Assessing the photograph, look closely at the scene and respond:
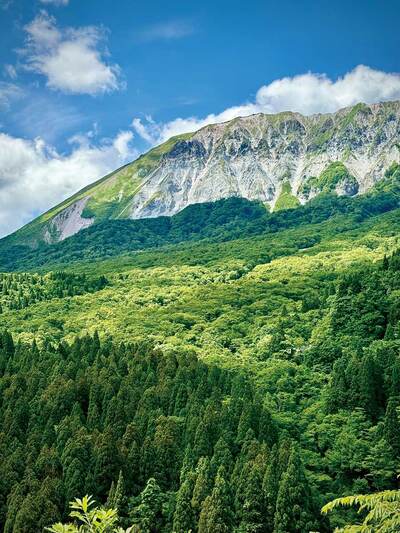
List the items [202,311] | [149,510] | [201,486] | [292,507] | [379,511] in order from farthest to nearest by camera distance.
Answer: [202,311] < [149,510] < [201,486] < [292,507] < [379,511]

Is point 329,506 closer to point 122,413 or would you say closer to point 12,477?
point 12,477

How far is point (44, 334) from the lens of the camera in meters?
149

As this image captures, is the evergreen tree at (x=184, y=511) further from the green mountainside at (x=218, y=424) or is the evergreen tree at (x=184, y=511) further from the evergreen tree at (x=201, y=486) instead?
the evergreen tree at (x=201, y=486)

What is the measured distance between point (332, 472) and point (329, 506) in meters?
56.3

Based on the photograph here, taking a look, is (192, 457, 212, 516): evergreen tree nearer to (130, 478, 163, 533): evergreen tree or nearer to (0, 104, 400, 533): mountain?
(0, 104, 400, 533): mountain

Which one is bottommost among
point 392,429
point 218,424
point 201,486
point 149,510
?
point 392,429

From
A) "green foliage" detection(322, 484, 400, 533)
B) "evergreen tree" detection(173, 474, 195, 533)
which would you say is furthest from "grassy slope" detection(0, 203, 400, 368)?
"green foliage" detection(322, 484, 400, 533)

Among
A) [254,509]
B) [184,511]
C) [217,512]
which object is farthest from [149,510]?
[254,509]

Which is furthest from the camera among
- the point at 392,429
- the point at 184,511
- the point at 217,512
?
the point at 392,429

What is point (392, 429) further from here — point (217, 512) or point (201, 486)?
point (217, 512)

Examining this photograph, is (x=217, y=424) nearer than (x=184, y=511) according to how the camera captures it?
No

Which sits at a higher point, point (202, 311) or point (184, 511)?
point (202, 311)

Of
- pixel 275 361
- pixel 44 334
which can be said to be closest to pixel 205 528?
pixel 275 361

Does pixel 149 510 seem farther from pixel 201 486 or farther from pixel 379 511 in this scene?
pixel 379 511
